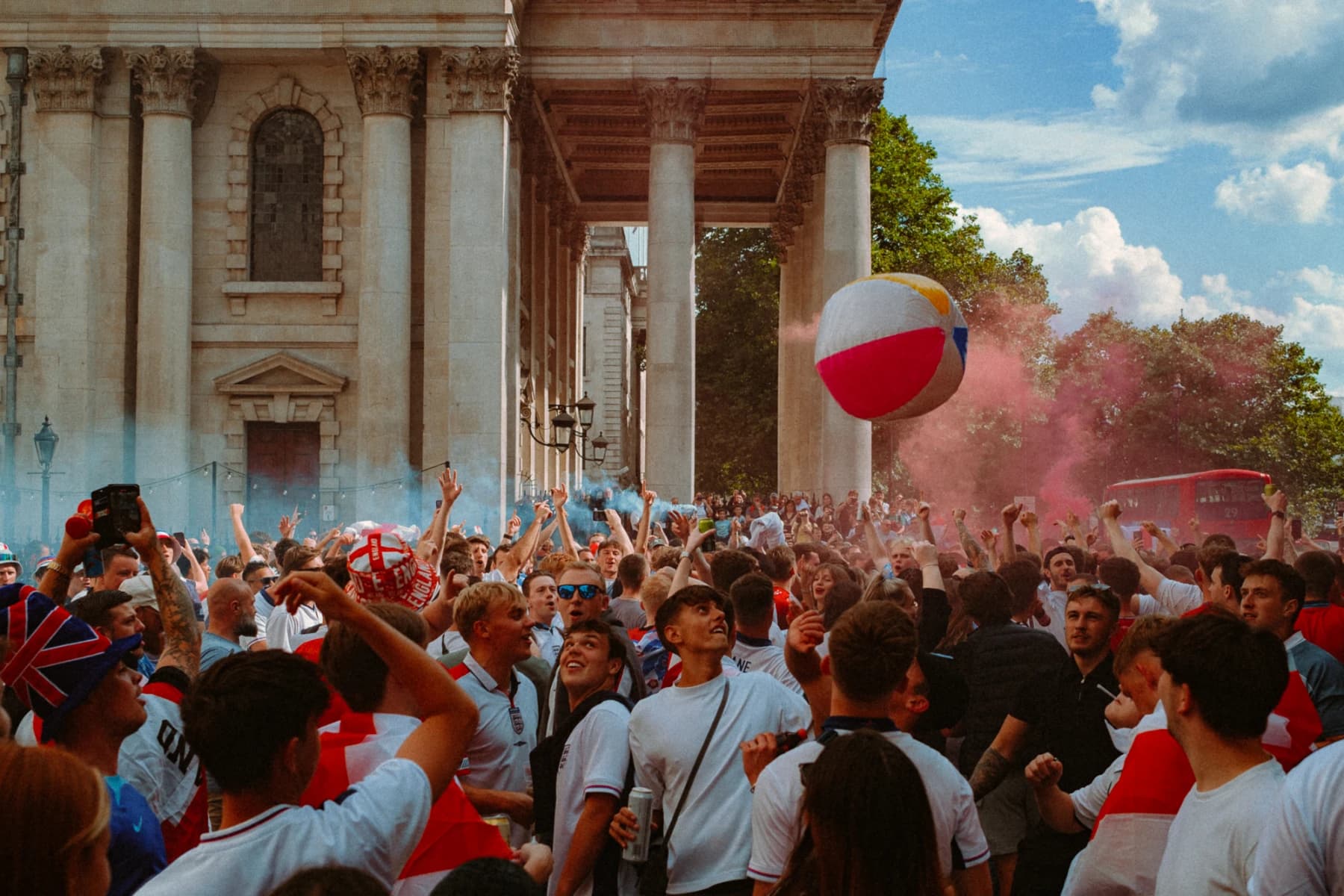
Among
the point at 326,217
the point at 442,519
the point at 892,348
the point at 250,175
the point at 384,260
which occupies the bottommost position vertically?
the point at 442,519

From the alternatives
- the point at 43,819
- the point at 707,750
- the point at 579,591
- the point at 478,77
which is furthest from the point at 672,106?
the point at 43,819

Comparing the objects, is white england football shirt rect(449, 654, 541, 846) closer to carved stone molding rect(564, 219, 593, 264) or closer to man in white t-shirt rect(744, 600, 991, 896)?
man in white t-shirt rect(744, 600, 991, 896)

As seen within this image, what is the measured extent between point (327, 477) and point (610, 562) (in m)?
19.8

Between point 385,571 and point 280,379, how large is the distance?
26250 millimetres

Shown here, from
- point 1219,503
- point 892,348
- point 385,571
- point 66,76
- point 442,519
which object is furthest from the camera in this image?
point 1219,503

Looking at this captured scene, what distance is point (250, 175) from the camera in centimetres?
3180

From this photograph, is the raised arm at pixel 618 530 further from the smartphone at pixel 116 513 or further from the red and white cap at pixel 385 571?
the smartphone at pixel 116 513

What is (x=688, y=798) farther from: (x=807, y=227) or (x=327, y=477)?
(x=807, y=227)

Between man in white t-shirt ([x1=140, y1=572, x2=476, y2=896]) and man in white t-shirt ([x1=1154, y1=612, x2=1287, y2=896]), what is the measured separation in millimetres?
2080

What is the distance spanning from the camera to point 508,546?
41.8 ft

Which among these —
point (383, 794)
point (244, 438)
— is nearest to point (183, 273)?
point (244, 438)

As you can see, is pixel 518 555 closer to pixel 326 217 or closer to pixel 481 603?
pixel 481 603

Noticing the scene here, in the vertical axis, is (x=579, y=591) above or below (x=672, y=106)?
below

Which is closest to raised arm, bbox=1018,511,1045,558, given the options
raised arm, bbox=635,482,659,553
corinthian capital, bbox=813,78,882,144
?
raised arm, bbox=635,482,659,553
